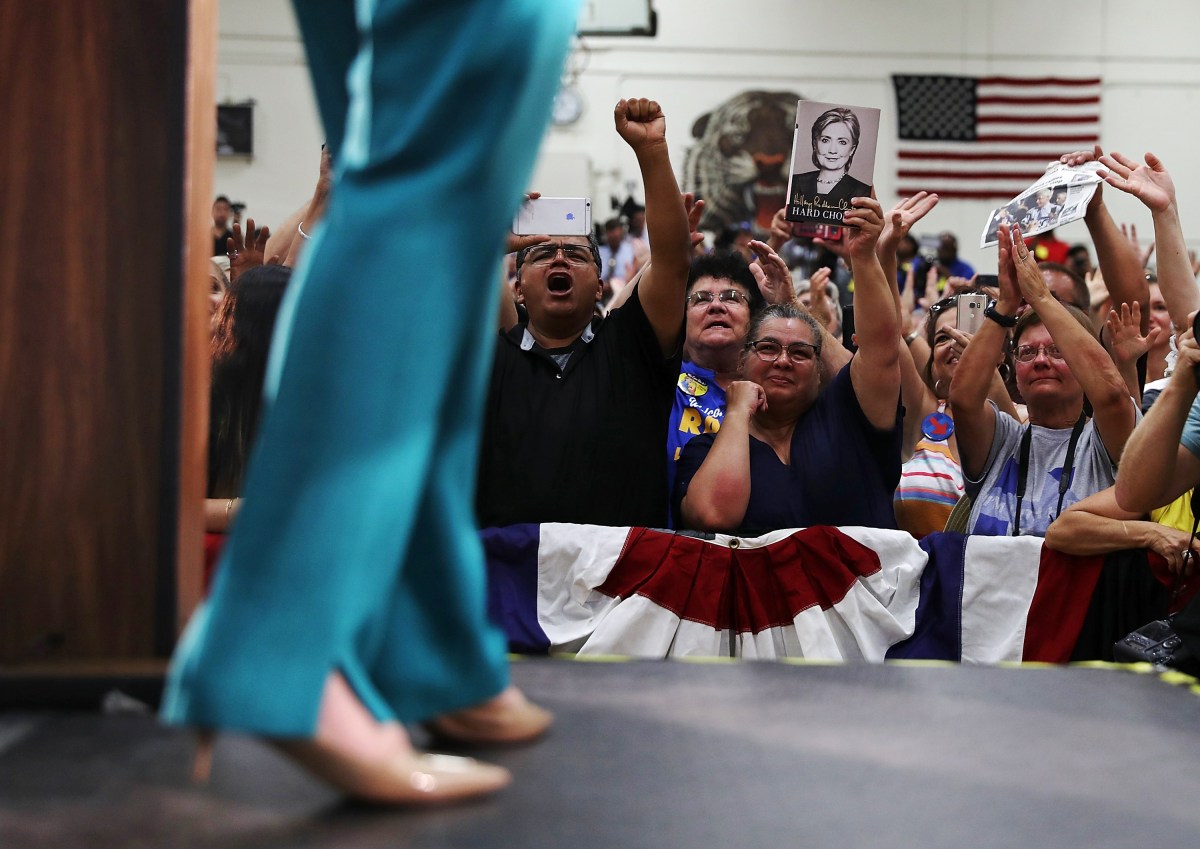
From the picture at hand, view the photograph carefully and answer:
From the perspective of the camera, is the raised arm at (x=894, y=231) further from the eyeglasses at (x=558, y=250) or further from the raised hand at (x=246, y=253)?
the raised hand at (x=246, y=253)

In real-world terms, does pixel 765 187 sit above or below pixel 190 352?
above

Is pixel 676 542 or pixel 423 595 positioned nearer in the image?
pixel 423 595

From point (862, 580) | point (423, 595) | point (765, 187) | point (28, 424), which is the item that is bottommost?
point (862, 580)

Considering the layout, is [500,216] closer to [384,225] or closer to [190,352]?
[384,225]

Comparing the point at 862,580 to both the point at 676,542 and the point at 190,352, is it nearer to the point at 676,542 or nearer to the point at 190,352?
the point at 676,542

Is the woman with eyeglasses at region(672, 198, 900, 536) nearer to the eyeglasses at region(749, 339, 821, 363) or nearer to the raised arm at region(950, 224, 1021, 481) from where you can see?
the eyeglasses at region(749, 339, 821, 363)

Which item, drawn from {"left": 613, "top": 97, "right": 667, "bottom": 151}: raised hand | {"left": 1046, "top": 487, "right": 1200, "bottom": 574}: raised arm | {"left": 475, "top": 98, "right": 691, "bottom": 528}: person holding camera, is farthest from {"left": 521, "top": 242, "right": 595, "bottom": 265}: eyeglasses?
{"left": 1046, "top": 487, "right": 1200, "bottom": 574}: raised arm

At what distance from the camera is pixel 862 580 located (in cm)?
295

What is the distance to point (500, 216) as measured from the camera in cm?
106

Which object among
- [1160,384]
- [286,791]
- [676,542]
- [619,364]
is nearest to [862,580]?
[676,542]

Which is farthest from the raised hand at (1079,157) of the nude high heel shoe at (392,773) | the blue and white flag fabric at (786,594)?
the nude high heel shoe at (392,773)

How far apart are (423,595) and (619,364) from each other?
6.52 ft

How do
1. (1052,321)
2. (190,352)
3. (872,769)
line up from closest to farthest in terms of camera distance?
(872,769) → (190,352) → (1052,321)

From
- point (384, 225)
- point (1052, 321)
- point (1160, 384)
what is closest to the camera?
point (384, 225)
